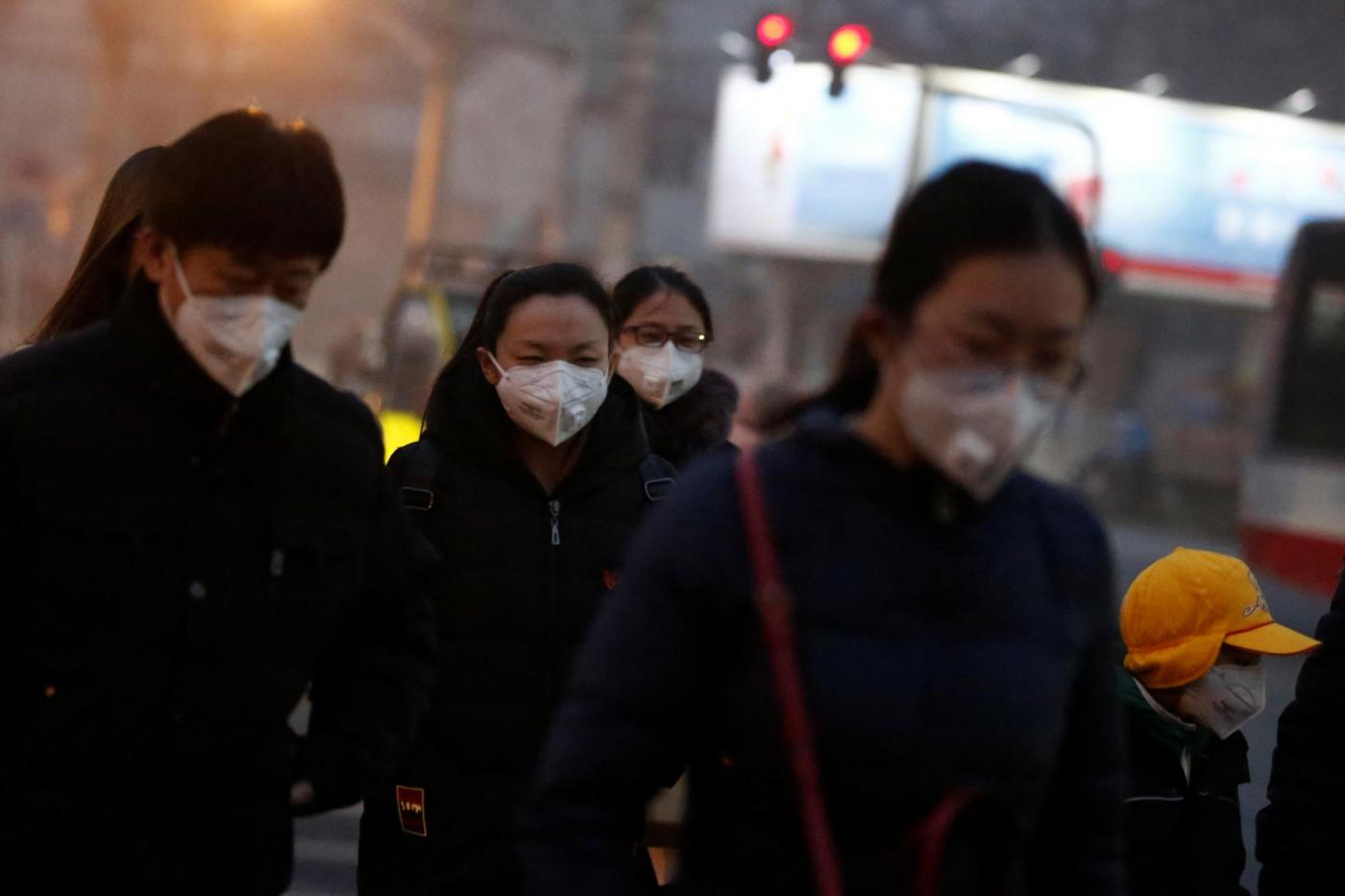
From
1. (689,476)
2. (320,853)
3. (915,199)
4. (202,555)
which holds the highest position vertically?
(915,199)

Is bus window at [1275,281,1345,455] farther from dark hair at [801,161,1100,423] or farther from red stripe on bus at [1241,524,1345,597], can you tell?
dark hair at [801,161,1100,423]

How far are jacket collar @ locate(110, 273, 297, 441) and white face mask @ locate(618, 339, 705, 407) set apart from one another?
240 cm

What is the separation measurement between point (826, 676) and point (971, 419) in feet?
0.92

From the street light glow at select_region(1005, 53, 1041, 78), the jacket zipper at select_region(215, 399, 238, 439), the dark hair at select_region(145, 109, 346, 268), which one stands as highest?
the street light glow at select_region(1005, 53, 1041, 78)

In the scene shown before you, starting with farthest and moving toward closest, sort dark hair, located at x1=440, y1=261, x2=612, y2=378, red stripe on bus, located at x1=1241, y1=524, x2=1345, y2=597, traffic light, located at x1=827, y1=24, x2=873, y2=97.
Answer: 1. traffic light, located at x1=827, y1=24, x2=873, y2=97
2. red stripe on bus, located at x1=1241, y1=524, x2=1345, y2=597
3. dark hair, located at x1=440, y1=261, x2=612, y2=378

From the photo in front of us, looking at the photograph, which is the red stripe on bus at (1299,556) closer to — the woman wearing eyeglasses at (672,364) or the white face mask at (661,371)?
the woman wearing eyeglasses at (672,364)

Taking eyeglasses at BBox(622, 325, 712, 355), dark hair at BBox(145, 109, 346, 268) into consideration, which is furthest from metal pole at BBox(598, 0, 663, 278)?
dark hair at BBox(145, 109, 346, 268)

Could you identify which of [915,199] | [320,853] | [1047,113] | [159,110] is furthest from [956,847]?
[159,110]

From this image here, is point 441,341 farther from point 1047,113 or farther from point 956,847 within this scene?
point 956,847

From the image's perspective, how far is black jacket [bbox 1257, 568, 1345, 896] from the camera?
10.1 ft

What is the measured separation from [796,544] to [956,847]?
0.32m

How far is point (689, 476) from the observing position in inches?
85.6

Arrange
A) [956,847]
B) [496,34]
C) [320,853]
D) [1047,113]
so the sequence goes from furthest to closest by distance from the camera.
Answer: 1. [496,34]
2. [1047,113]
3. [320,853]
4. [956,847]

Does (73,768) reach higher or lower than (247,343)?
lower
